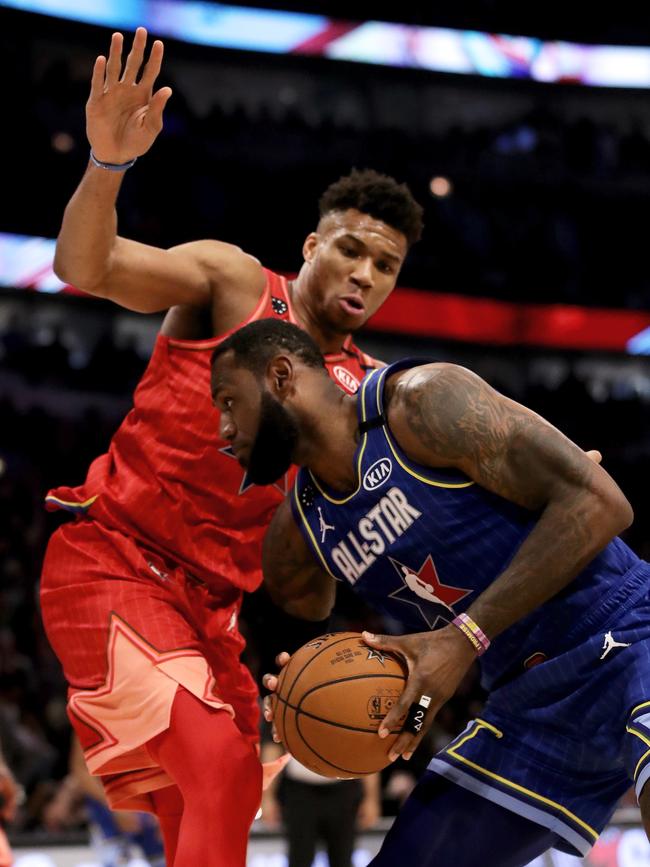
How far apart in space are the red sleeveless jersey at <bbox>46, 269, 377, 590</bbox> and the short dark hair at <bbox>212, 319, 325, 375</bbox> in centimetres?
36

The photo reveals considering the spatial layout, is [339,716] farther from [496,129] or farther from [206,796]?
[496,129]

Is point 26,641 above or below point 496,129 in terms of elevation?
below

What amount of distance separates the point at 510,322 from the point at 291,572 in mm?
15310

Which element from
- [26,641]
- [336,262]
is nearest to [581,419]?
[26,641]

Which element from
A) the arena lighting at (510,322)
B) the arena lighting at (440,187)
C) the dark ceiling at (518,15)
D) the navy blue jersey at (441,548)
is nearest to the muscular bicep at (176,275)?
the navy blue jersey at (441,548)

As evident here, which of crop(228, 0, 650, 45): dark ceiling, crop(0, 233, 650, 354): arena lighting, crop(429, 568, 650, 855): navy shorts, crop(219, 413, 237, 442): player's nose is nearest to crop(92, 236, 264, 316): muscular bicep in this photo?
crop(219, 413, 237, 442): player's nose

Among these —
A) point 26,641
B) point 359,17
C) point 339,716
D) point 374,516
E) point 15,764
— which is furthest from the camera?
point 359,17

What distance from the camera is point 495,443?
2.66 meters

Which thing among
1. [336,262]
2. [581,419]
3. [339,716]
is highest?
[336,262]

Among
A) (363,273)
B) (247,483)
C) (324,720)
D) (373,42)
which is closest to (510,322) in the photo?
(373,42)

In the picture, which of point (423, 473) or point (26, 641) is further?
point (26, 641)

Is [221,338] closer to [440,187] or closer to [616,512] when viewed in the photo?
[616,512]

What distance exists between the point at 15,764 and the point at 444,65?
547 inches

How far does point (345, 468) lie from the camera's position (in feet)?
9.49
